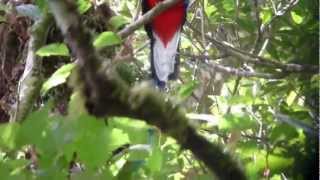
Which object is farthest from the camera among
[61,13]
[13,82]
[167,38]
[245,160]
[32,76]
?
[13,82]

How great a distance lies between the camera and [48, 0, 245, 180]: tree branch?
0.48 m

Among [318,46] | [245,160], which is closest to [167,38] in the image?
[318,46]

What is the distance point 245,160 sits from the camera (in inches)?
41.0

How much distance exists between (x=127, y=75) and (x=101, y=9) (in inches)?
12.4

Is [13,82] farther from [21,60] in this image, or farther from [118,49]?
[118,49]

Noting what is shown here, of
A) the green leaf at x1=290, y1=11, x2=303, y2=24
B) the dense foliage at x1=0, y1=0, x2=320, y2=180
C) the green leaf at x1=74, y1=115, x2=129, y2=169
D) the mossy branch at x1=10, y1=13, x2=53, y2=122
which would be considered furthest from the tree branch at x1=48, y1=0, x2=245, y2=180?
the green leaf at x1=290, y1=11, x2=303, y2=24

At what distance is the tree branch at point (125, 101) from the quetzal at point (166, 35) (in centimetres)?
124

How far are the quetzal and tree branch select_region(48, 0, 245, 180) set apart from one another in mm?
1244

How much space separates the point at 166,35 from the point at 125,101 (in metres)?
1.37

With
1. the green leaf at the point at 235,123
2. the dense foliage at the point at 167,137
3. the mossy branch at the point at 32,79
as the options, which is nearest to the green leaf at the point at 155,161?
the dense foliage at the point at 167,137

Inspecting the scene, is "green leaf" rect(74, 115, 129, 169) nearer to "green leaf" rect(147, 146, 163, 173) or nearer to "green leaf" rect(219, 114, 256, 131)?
"green leaf" rect(147, 146, 163, 173)

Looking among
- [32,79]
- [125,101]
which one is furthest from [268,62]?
[125,101]

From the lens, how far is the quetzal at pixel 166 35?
1.82 m

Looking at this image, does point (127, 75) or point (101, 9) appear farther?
point (101, 9)
